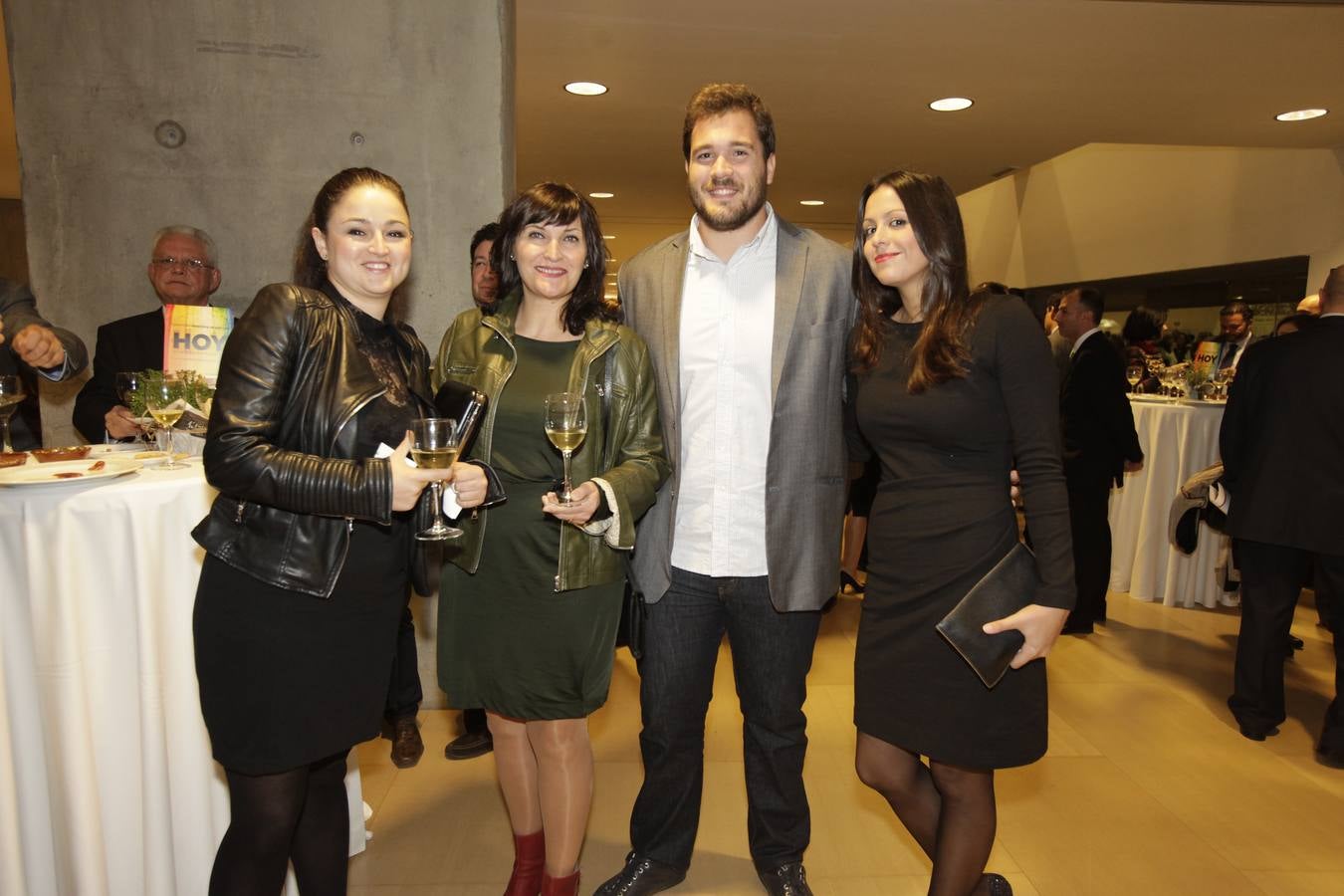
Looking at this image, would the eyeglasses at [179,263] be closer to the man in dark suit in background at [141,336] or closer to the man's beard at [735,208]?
the man in dark suit in background at [141,336]

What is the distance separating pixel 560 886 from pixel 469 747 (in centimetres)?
121

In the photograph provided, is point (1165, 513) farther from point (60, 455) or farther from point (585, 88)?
point (60, 455)

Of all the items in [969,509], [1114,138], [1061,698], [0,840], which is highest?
[1114,138]

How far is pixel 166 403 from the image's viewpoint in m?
2.09

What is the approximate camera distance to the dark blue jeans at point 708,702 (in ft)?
7.32

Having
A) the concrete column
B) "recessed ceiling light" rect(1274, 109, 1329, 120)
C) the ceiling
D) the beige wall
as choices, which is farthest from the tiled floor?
the beige wall

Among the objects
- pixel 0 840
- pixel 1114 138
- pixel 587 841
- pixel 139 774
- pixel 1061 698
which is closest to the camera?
pixel 0 840

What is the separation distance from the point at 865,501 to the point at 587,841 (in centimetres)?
→ 308

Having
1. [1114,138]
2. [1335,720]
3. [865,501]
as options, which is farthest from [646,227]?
[1335,720]

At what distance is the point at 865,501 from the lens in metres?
5.22

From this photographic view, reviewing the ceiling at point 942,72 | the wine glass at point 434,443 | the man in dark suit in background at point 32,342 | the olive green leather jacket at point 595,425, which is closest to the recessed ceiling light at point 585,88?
the ceiling at point 942,72

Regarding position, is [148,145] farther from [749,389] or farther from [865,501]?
[865,501]

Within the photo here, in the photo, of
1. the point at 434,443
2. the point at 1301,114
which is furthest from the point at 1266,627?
the point at 1301,114

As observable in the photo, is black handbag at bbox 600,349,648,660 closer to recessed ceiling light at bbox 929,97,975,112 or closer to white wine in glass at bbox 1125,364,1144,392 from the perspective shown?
recessed ceiling light at bbox 929,97,975,112
